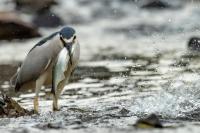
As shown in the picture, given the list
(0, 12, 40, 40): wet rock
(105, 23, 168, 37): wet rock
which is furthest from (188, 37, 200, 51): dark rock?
(0, 12, 40, 40): wet rock

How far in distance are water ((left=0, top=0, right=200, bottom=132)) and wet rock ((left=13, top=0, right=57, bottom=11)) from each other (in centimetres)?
59

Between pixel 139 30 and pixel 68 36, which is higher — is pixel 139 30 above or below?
above

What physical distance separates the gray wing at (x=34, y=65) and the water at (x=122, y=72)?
53 centimetres

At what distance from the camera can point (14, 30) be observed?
64.8 ft

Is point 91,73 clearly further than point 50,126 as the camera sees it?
Yes

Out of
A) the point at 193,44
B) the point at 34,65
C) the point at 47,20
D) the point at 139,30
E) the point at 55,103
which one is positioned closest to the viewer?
the point at 34,65

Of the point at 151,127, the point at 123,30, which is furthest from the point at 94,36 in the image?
the point at 151,127

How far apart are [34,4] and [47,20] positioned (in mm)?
1826

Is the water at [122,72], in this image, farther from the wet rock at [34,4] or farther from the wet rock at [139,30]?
the wet rock at [34,4]

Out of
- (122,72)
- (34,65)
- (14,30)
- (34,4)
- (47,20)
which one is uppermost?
(34,4)

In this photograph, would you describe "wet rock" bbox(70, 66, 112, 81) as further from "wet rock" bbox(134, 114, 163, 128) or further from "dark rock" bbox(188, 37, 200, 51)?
"wet rock" bbox(134, 114, 163, 128)

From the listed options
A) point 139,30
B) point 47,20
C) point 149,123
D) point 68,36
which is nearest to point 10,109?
point 68,36

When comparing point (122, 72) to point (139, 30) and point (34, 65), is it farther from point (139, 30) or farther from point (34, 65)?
point (139, 30)

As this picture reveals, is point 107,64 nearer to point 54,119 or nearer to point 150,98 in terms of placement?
point 150,98
